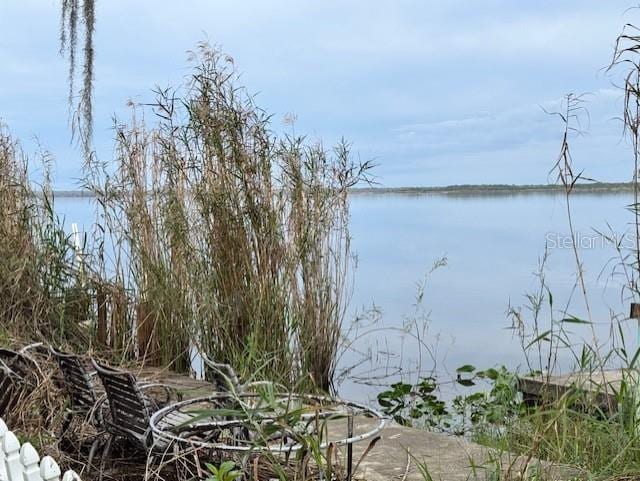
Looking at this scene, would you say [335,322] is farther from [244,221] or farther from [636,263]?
[636,263]

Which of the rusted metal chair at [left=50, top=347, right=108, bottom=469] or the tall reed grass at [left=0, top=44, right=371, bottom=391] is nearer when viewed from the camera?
the rusted metal chair at [left=50, top=347, right=108, bottom=469]

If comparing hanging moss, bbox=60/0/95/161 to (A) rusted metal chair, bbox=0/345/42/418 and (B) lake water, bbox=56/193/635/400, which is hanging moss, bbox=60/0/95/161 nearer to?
(B) lake water, bbox=56/193/635/400

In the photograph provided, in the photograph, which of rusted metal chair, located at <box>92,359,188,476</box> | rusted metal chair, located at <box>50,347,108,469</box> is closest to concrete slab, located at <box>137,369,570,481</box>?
rusted metal chair, located at <box>92,359,188,476</box>

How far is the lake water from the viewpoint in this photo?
157 inches

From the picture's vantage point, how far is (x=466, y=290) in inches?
444

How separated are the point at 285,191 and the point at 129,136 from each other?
1270mm

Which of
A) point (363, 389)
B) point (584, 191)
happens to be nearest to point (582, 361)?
point (584, 191)

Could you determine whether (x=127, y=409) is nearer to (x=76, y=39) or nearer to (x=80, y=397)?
(x=80, y=397)

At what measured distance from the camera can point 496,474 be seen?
242 centimetres

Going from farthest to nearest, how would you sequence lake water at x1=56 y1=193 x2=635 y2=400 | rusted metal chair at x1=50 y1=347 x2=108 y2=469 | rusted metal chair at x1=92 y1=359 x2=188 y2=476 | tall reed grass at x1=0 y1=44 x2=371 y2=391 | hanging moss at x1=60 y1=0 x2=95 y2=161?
hanging moss at x1=60 y1=0 x2=95 y2=161 → tall reed grass at x1=0 y1=44 x2=371 y2=391 → lake water at x1=56 y1=193 x2=635 y2=400 → rusted metal chair at x1=50 y1=347 x2=108 y2=469 → rusted metal chair at x1=92 y1=359 x2=188 y2=476

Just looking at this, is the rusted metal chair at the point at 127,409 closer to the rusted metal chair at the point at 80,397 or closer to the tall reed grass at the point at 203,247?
the rusted metal chair at the point at 80,397

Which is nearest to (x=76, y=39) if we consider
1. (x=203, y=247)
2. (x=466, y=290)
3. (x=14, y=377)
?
(x=203, y=247)

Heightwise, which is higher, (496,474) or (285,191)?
(285,191)

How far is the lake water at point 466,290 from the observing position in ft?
13.1
